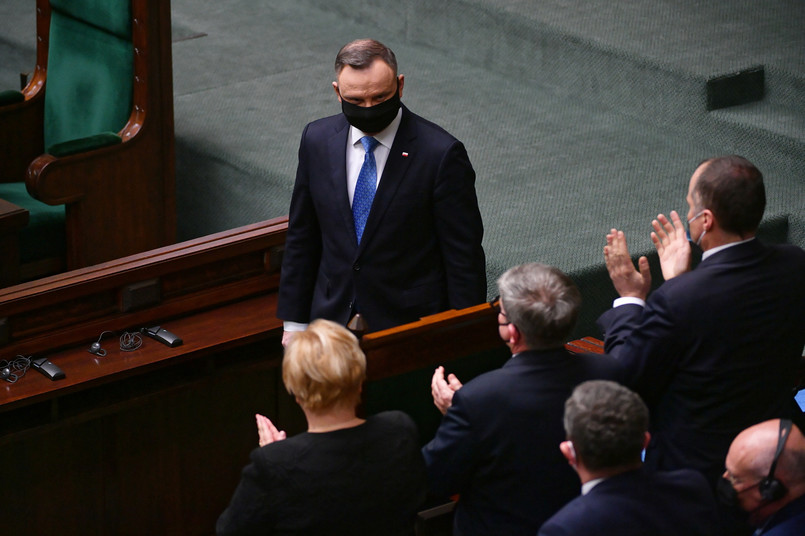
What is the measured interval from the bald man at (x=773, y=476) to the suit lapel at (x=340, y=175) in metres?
1.06

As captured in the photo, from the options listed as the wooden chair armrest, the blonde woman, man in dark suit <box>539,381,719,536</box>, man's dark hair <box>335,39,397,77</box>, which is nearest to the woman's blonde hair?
the blonde woman

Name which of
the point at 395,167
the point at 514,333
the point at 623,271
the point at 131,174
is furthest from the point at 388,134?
the point at 131,174

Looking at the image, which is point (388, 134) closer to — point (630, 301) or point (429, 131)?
point (429, 131)

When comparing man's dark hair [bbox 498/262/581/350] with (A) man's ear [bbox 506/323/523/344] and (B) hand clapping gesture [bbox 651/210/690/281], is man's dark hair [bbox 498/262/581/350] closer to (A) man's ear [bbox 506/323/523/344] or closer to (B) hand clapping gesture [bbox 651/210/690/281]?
(A) man's ear [bbox 506/323/523/344]

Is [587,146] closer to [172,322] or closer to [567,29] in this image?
[567,29]

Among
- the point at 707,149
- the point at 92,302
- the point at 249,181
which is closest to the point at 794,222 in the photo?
the point at 707,149

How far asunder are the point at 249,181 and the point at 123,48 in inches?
26.8

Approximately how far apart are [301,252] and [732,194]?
3.63 feet

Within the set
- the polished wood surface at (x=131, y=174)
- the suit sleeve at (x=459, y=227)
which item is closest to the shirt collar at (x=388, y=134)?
the suit sleeve at (x=459, y=227)

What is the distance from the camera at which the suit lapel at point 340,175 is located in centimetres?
283

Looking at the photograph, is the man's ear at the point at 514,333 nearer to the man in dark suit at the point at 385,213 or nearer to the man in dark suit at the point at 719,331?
the man in dark suit at the point at 719,331

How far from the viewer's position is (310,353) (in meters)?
2.10

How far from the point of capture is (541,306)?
2160 millimetres

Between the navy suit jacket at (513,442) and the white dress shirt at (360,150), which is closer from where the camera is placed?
the navy suit jacket at (513,442)
